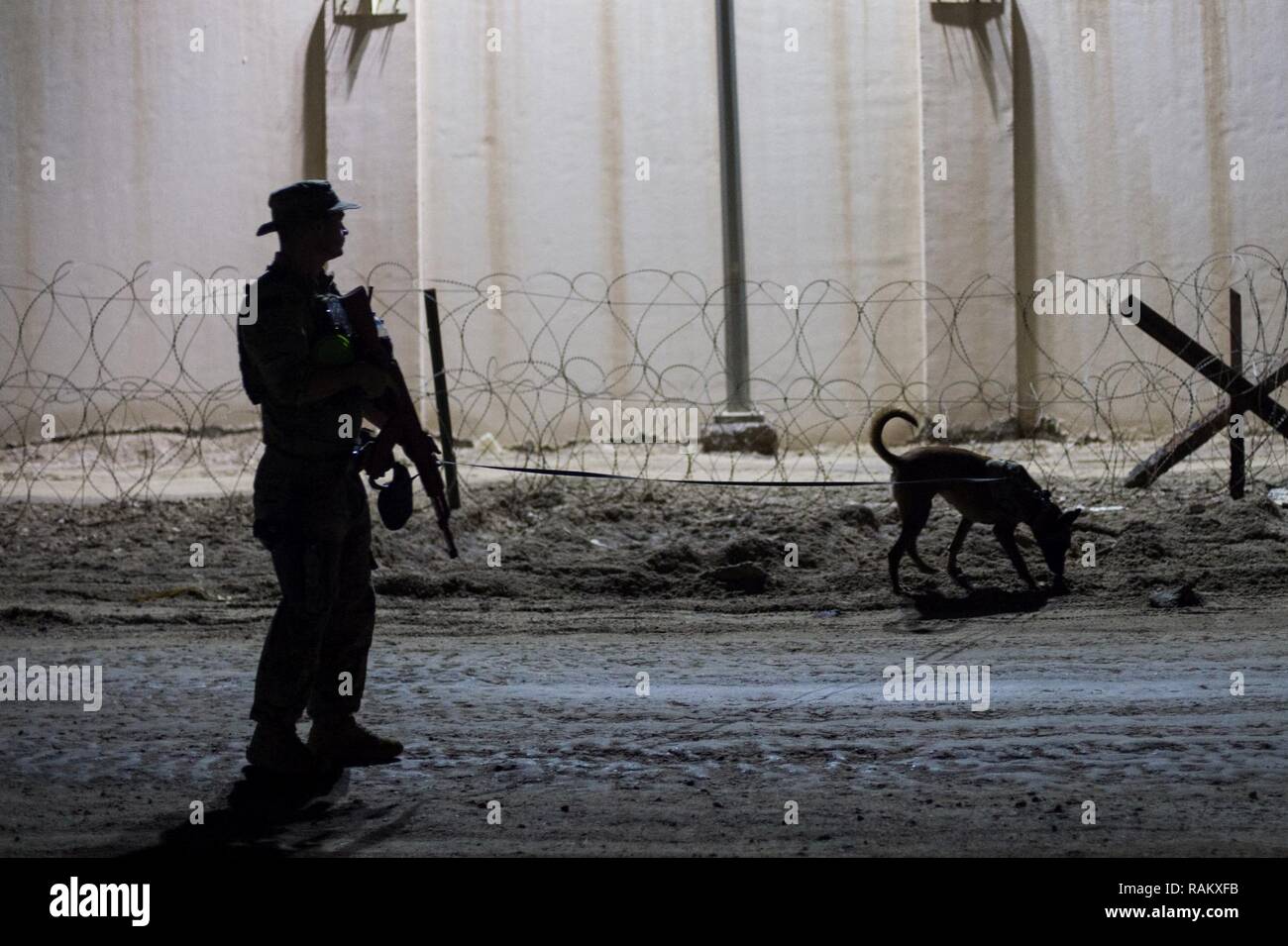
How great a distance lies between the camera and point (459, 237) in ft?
48.5

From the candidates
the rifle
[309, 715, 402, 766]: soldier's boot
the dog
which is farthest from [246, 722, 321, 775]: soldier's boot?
the dog

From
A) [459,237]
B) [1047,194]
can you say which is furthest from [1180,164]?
[459,237]

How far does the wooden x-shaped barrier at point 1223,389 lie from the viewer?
949 centimetres

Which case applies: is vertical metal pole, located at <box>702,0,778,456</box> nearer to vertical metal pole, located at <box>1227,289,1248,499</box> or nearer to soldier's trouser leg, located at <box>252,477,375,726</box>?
vertical metal pole, located at <box>1227,289,1248,499</box>

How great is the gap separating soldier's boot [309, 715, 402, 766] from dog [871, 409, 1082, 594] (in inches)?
148

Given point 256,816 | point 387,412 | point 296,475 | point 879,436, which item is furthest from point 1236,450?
point 256,816

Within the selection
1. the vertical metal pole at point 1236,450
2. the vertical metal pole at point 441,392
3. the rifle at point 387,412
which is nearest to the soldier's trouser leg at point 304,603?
the rifle at point 387,412

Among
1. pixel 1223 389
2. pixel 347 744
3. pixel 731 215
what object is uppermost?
pixel 731 215

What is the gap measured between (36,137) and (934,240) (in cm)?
938

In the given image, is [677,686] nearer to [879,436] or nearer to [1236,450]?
[879,436]

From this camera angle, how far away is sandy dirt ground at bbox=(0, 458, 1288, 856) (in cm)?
417

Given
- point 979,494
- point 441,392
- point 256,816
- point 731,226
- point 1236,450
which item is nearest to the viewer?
point 256,816

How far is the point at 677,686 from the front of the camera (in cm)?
614

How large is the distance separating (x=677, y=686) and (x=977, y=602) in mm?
2494
